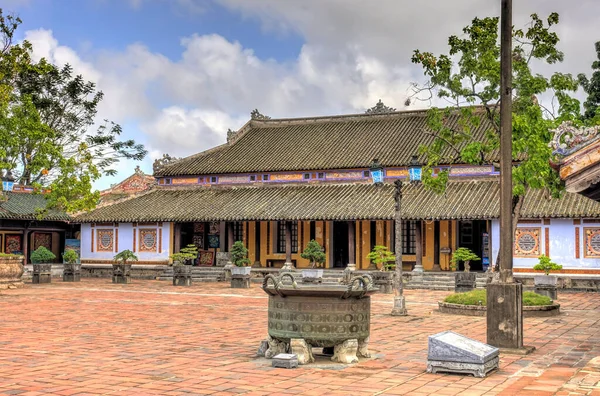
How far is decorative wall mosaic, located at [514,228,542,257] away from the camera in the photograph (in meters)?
25.5

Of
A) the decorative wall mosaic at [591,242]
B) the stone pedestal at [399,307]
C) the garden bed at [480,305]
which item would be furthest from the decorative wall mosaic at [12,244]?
the decorative wall mosaic at [591,242]

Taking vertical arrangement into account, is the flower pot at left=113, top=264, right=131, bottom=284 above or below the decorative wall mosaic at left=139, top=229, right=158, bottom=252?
below

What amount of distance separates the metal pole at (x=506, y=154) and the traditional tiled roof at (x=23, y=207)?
2602cm

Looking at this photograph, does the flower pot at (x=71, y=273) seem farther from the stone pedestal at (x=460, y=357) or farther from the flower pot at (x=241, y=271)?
the stone pedestal at (x=460, y=357)

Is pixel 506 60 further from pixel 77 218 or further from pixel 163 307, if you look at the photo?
pixel 77 218

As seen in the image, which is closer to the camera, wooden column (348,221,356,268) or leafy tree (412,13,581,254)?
leafy tree (412,13,581,254)

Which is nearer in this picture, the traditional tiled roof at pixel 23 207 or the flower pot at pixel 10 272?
the flower pot at pixel 10 272

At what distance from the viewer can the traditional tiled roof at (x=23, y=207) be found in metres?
32.2

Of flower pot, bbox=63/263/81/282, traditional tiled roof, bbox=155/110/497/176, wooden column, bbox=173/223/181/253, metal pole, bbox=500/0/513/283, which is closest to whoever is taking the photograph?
metal pole, bbox=500/0/513/283

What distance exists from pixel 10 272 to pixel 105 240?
10.4 metres

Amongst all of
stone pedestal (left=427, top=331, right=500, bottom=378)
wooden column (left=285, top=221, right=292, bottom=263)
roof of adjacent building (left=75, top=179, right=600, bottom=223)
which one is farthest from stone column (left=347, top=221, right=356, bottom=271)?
stone pedestal (left=427, top=331, right=500, bottom=378)

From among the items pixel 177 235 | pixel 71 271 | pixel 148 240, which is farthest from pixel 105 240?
pixel 71 271

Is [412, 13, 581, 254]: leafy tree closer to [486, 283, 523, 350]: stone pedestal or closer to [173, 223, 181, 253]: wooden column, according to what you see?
[486, 283, 523, 350]: stone pedestal

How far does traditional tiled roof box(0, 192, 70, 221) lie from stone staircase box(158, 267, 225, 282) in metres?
6.54
